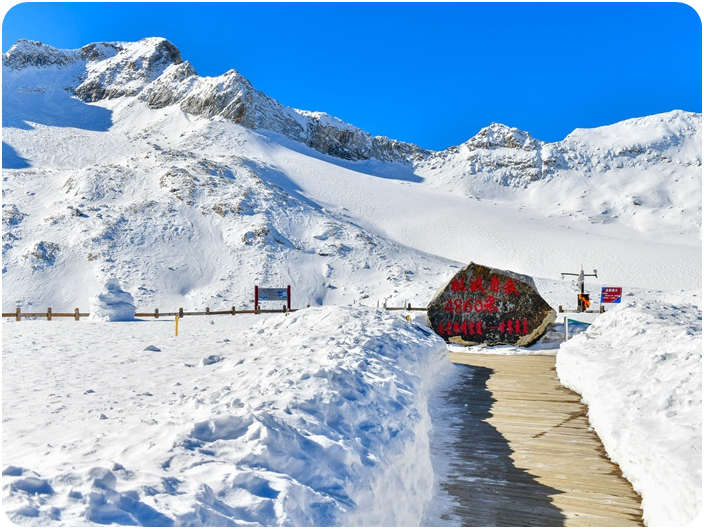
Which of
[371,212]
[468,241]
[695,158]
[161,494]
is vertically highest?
[695,158]

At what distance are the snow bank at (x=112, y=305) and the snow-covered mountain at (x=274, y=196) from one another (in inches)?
496

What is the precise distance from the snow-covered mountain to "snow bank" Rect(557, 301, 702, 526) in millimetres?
22886

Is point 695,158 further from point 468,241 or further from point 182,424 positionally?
point 182,424

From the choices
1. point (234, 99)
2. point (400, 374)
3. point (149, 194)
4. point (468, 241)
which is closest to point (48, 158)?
point (149, 194)

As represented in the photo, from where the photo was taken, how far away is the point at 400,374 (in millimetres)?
7527

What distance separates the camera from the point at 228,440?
4.09 meters

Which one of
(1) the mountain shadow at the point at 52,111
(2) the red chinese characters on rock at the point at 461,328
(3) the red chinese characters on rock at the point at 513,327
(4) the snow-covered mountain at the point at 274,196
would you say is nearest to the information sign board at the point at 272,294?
(4) the snow-covered mountain at the point at 274,196

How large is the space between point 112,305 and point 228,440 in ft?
72.7

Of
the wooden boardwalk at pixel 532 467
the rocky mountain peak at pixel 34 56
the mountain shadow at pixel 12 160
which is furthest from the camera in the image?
the rocky mountain peak at pixel 34 56

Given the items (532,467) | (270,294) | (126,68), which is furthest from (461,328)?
(126,68)

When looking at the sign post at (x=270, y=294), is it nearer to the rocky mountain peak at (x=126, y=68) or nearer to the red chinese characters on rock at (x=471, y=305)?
the red chinese characters on rock at (x=471, y=305)

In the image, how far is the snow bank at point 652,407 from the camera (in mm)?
4441

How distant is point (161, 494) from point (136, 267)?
4160cm

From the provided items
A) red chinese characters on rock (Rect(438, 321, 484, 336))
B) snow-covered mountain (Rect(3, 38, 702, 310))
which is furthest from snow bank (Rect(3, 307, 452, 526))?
snow-covered mountain (Rect(3, 38, 702, 310))
